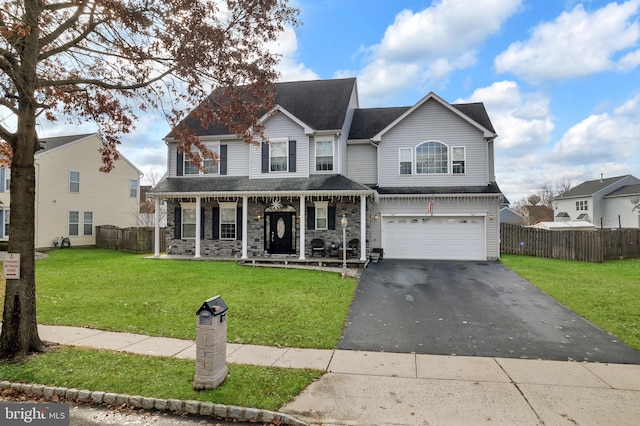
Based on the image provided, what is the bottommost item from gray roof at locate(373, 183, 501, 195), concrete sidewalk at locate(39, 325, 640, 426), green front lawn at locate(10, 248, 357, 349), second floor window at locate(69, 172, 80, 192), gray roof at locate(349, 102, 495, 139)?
concrete sidewalk at locate(39, 325, 640, 426)

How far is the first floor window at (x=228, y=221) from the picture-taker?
706 inches

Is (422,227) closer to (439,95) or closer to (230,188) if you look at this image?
(439,95)

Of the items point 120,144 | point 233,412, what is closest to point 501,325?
point 233,412

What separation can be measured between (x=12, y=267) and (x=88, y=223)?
22682 mm

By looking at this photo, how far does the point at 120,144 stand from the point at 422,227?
13.4 metres

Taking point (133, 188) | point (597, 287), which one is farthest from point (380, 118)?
point (133, 188)

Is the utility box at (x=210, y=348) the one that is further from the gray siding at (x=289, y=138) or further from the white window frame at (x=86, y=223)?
the white window frame at (x=86, y=223)

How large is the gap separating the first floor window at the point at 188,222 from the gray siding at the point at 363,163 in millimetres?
8215

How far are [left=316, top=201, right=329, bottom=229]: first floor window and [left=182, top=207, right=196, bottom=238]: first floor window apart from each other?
634cm

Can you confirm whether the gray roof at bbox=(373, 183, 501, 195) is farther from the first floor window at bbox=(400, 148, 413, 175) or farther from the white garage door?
the white garage door

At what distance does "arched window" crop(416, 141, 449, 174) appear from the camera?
1750 cm

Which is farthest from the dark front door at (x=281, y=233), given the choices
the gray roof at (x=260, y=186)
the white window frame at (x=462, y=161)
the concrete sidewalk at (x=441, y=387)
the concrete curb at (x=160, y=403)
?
the concrete curb at (x=160, y=403)

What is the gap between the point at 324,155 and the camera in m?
17.5

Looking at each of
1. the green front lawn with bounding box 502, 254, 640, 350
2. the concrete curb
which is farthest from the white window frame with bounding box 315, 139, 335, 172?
the concrete curb
